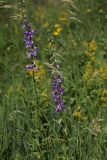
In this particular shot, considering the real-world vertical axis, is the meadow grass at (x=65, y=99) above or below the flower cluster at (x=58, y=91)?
below

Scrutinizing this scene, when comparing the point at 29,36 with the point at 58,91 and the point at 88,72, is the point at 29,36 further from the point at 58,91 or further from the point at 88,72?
the point at 88,72

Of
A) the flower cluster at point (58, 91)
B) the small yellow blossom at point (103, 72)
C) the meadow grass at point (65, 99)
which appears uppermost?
the flower cluster at point (58, 91)

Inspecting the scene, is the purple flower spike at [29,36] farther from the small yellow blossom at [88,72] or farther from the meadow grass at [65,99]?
the small yellow blossom at [88,72]

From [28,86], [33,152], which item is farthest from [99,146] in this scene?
[28,86]

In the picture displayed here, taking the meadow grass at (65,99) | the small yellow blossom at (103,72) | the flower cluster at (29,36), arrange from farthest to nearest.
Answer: the small yellow blossom at (103,72)
the flower cluster at (29,36)
the meadow grass at (65,99)

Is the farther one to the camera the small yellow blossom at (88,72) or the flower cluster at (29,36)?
the small yellow blossom at (88,72)

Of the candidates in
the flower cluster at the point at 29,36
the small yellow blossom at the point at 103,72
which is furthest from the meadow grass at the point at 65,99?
the flower cluster at the point at 29,36

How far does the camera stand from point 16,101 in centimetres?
334

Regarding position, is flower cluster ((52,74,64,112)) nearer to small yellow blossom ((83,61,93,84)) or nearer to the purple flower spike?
the purple flower spike

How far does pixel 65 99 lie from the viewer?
11.4 feet

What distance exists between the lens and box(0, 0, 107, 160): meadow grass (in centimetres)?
284

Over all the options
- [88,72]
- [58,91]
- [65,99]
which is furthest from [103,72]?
[58,91]

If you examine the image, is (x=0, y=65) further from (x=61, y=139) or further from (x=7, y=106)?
(x=61, y=139)

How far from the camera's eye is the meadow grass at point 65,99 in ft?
9.30
